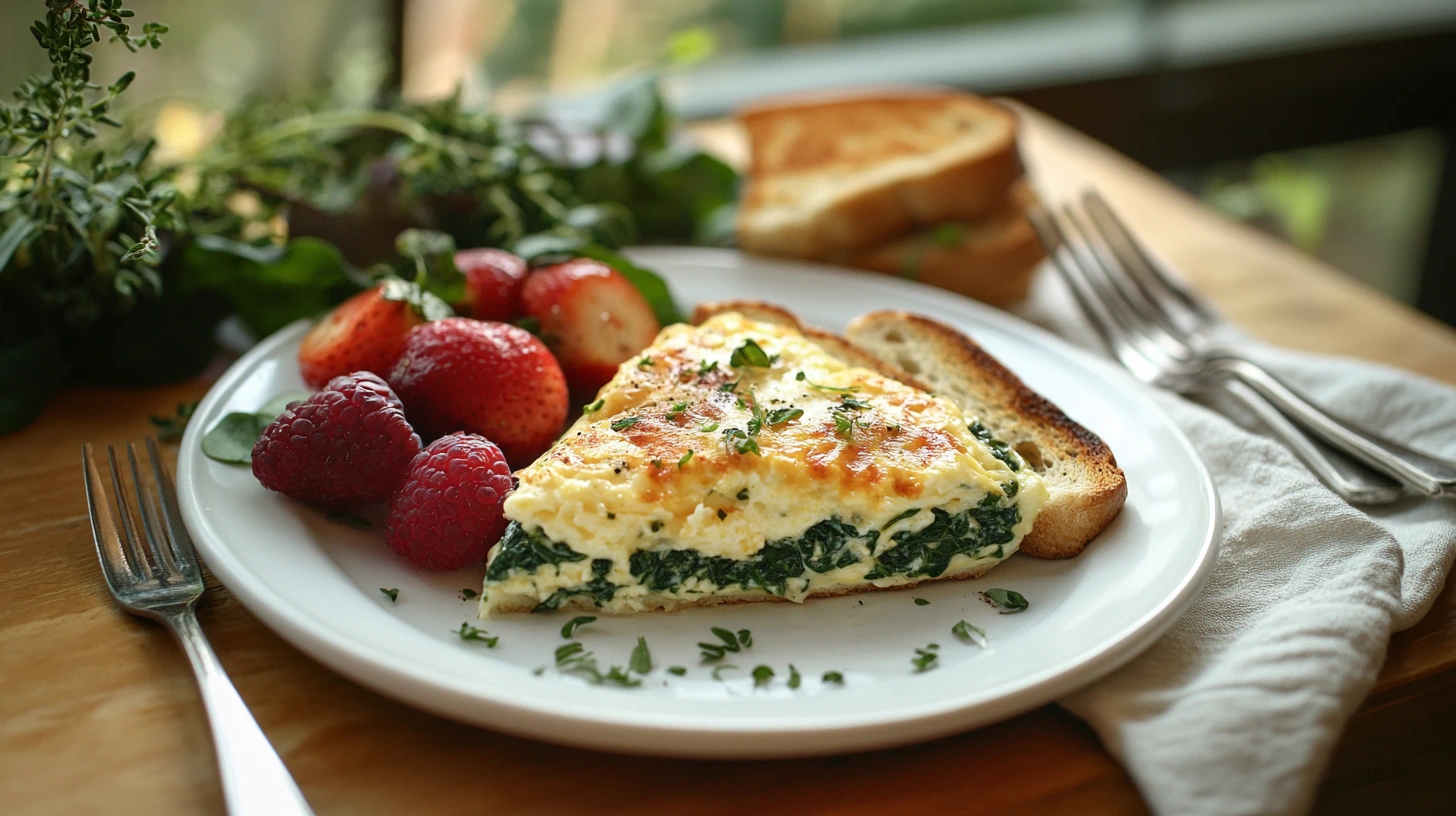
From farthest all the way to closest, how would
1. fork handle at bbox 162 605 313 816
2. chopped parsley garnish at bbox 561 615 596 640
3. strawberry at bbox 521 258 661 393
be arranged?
strawberry at bbox 521 258 661 393
chopped parsley garnish at bbox 561 615 596 640
fork handle at bbox 162 605 313 816

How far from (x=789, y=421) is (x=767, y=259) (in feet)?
4.18

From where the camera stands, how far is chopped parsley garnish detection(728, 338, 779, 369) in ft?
6.97

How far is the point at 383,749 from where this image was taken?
155 centimetres

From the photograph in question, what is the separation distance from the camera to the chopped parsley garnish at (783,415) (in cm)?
194

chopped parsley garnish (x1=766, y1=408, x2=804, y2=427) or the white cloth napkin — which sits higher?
chopped parsley garnish (x1=766, y1=408, x2=804, y2=427)

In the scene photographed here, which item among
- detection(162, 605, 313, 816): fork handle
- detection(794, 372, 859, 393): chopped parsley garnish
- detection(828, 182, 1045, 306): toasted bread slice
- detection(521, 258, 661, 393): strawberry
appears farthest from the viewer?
detection(828, 182, 1045, 306): toasted bread slice

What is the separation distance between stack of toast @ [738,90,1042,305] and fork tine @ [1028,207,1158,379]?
0.26 feet

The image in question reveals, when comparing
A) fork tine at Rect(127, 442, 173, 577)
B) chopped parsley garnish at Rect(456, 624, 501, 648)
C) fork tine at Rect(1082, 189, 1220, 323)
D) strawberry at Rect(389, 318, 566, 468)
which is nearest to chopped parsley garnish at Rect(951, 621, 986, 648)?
chopped parsley garnish at Rect(456, 624, 501, 648)

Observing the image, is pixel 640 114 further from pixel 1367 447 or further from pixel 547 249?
pixel 1367 447

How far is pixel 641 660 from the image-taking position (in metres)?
1.66

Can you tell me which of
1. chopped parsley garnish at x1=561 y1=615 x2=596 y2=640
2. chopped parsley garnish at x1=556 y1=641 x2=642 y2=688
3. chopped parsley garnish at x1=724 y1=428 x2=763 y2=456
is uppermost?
chopped parsley garnish at x1=724 y1=428 x2=763 y2=456

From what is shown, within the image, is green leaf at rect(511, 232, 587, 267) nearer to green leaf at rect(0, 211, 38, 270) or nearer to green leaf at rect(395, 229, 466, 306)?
green leaf at rect(395, 229, 466, 306)

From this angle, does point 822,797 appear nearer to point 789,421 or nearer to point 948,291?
point 789,421

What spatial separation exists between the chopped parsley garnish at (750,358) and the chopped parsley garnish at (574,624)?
59 centimetres
